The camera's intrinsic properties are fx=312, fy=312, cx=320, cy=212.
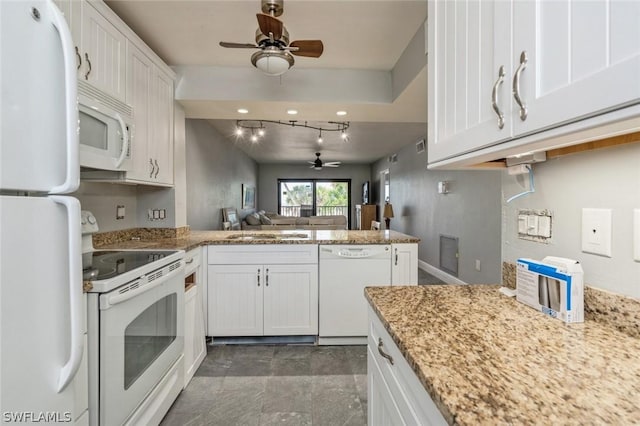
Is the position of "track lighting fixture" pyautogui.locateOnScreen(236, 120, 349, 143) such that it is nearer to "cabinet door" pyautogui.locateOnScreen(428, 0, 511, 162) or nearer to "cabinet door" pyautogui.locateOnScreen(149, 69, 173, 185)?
"cabinet door" pyautogui.locateOnScreen(149, 69, 173, 185)

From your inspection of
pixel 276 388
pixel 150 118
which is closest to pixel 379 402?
pixel 276 388

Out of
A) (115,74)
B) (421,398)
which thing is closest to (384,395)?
(421,398)

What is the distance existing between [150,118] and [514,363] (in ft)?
8.89

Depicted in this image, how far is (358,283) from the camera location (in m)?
2.65

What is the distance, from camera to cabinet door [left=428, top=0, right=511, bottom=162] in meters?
0.78

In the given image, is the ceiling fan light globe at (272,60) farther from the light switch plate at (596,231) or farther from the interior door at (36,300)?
the light switch plate at (596,231)

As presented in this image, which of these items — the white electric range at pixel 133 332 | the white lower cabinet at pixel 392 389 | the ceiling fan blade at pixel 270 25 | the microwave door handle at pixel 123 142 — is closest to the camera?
the white lower cabinet at pixel 392 389

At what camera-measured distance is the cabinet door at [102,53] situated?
1.75m

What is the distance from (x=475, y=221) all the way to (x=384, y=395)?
3599mm

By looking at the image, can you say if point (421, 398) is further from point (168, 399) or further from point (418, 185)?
point (418, 185)

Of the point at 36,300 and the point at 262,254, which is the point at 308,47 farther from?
the point at 36,300

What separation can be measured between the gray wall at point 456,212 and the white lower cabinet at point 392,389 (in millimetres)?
2989

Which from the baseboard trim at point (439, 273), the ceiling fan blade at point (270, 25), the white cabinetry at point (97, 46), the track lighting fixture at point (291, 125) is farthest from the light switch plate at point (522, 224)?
the track lighting fixture at point (291, 125)

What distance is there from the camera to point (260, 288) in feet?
8.65
